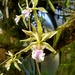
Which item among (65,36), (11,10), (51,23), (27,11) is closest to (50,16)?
(51,23)

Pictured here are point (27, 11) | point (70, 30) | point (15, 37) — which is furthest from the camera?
point (15, 37)

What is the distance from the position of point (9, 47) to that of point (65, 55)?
0.70 ft

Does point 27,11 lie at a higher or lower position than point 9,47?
higher

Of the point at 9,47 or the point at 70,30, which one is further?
the point at 9,47

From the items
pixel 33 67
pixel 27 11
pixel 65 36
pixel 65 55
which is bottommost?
pixel 33 67

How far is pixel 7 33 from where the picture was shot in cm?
77

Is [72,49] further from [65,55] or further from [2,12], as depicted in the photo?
[2,12]

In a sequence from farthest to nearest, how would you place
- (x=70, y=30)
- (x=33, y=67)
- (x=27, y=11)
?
1. (x=33, y=67)
2. (x=70, y=30)
3. (x=27, y=11)

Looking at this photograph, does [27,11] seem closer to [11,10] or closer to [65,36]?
[65,36]

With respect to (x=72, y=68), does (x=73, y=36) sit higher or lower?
higher

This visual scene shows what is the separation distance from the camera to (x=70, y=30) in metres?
0.62

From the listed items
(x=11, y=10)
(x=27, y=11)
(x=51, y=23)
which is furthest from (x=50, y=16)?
(x=27, y=11)

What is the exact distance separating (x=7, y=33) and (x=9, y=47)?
53mm

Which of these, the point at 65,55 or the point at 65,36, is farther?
the point at 65,55
